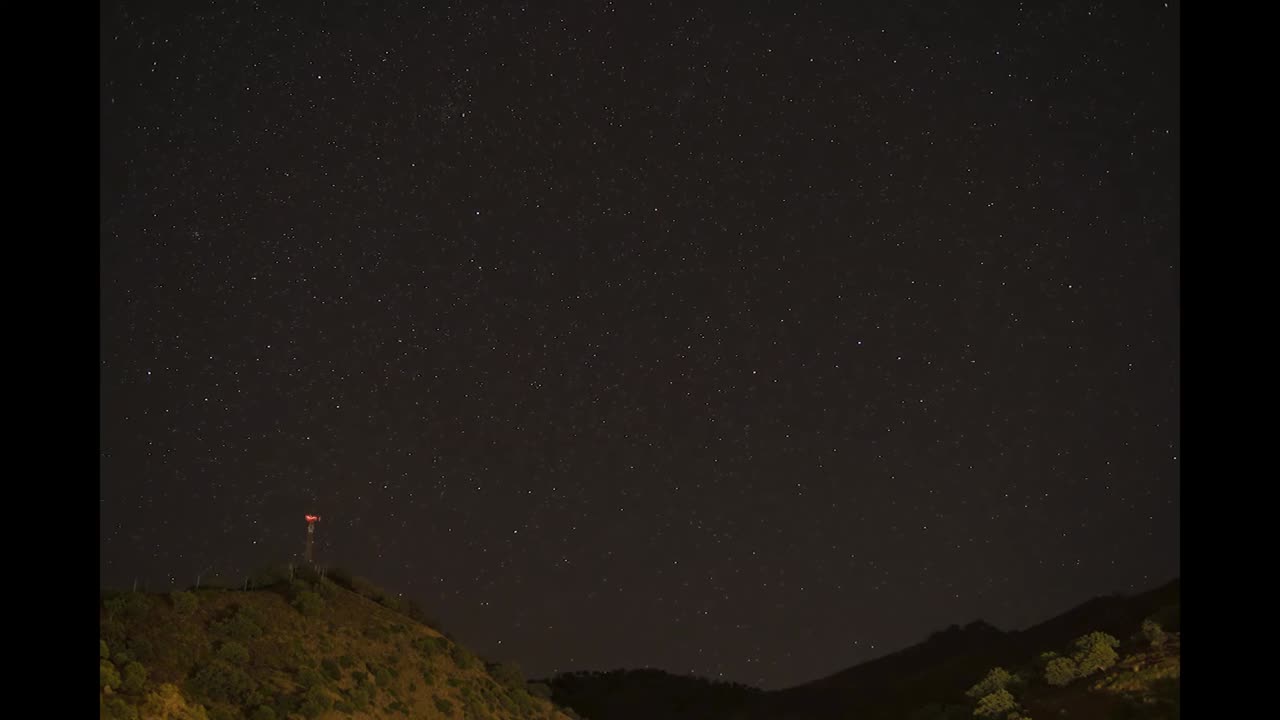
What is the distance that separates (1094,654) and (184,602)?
34.9 metres

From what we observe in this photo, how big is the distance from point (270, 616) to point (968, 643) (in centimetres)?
6691

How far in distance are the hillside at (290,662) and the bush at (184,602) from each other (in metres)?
0.04

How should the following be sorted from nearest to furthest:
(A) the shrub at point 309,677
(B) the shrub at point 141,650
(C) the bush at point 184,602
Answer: (B) the shrub at point 141,650
(A) the shrub at point 309,677
(C) the bush at point 184,602

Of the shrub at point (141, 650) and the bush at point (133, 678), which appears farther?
the shrub at point (141, 650)

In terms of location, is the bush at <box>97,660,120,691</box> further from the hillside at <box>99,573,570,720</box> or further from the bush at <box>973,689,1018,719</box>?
the bush at <box>973,689,1018,719</box>

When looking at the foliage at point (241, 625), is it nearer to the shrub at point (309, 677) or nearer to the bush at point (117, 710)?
A: the shrub at point (309, 677)

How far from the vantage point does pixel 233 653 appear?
3359cm

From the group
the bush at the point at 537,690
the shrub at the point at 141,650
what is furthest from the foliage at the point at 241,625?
the bush at the point at 537,690

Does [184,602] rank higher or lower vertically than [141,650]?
higher

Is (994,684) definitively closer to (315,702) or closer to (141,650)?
(315,702)

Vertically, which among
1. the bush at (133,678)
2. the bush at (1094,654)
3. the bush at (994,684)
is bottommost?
the bush at (994,684)

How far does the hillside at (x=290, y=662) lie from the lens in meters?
30.3

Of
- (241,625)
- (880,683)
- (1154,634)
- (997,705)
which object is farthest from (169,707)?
(880,683)
